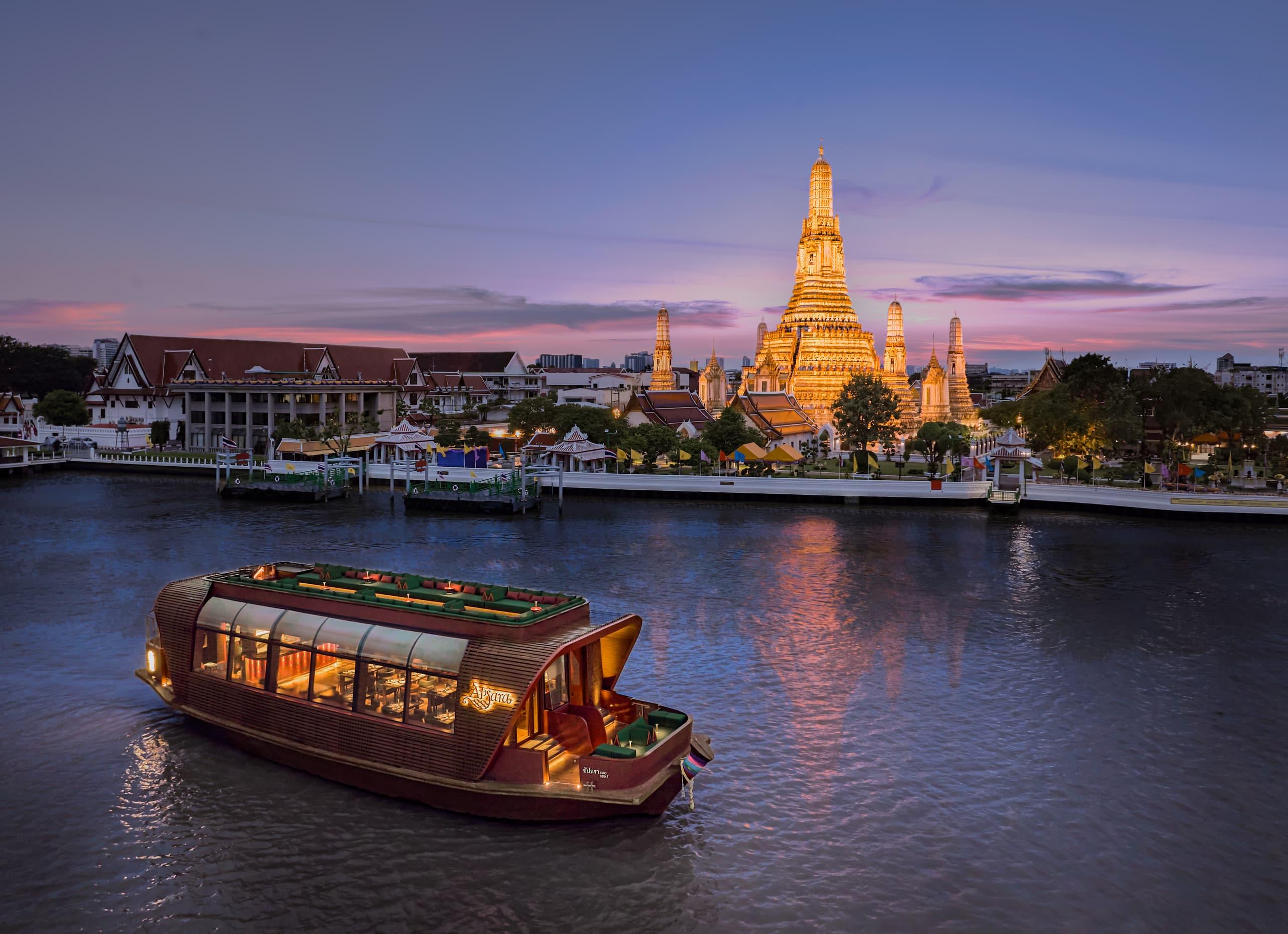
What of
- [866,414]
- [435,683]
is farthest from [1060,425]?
[435,683]

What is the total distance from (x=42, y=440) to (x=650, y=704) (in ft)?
290

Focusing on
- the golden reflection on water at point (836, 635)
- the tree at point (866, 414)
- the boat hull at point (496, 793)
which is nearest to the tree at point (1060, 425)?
the tree at point (866, 414)

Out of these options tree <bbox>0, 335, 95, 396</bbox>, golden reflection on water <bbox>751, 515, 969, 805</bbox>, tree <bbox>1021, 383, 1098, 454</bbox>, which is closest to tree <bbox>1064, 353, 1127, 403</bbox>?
tree <bbox>1021, 383, 1098, 454</bbox>

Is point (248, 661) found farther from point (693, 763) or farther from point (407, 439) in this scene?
point (407, 439)

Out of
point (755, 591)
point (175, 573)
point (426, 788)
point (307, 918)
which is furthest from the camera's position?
point (175, 573)

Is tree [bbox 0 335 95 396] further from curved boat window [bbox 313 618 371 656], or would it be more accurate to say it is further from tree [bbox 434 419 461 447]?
curved boat window [bbox 313 618 371 656]

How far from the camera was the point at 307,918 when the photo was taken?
42.6 feet

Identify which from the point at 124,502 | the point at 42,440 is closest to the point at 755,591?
the point at 124,502

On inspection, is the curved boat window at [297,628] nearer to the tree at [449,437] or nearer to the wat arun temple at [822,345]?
the tree at [449,437]

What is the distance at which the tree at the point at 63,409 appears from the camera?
9319cm

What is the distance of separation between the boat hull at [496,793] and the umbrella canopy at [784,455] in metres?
49.9

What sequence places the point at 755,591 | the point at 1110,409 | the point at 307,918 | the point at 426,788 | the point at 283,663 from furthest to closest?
the point at 1110,409
the point at 755,591
the point at 283,663
the point at 426,788
the point at 307,918

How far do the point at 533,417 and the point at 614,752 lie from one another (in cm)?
6708

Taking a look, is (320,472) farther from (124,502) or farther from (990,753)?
(990,753)
